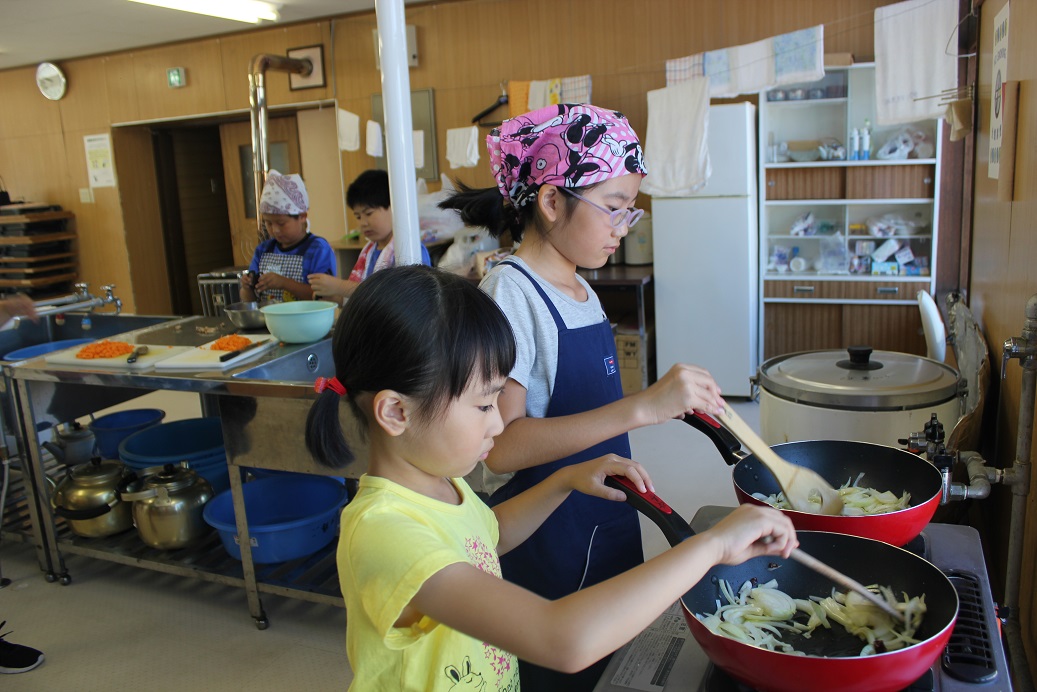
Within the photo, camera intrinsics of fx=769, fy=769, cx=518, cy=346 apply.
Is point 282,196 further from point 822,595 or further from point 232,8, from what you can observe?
point 822,595

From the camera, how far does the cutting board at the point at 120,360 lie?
253cm

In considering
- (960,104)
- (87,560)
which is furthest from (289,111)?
(960,104)

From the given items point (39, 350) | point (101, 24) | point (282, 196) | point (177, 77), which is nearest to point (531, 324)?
point (282, 196)

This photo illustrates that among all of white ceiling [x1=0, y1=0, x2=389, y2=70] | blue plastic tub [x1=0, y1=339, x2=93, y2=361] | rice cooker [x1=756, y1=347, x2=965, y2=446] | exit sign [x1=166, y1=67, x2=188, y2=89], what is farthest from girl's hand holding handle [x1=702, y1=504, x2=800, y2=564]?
exit sign [x1=166, y1=67, x2=188, y2=89]

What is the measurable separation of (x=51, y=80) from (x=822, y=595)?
8119mm

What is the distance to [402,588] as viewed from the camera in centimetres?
79

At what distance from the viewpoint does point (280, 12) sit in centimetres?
558

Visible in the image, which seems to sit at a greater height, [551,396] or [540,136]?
[540,136]

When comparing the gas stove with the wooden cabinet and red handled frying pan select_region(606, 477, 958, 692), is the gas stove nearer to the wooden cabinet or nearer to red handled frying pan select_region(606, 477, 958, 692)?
red handled frying pan select_region(606, 477, 958, 692)

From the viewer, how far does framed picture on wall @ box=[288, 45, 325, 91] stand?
19.5 feet

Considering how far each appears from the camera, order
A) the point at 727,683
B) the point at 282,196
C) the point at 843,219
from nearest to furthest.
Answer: the point at 727,683 < the point at 282,196 < the point at 843,219

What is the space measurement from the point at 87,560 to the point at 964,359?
3.21 m

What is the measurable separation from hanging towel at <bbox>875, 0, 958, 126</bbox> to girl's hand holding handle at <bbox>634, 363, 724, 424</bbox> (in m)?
3.31

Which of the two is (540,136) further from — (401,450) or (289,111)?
(289,111)
